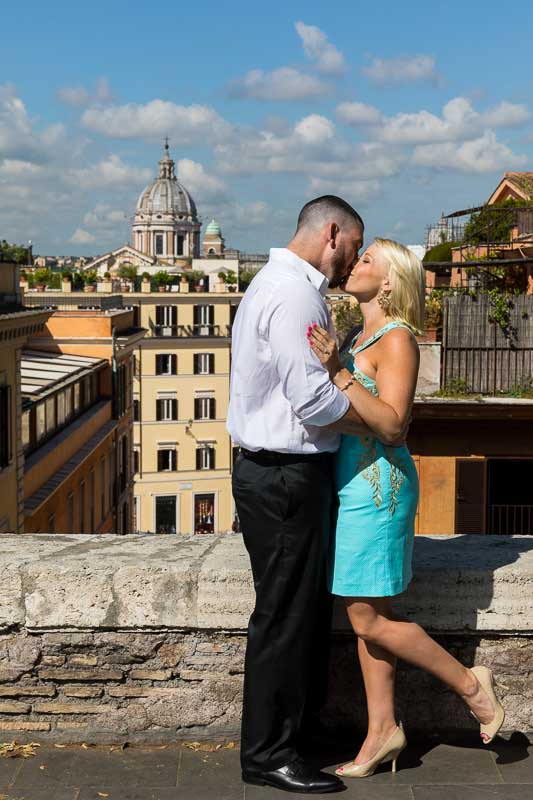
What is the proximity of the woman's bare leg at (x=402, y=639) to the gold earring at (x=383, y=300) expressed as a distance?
102cm

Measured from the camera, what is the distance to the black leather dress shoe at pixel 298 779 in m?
3.61

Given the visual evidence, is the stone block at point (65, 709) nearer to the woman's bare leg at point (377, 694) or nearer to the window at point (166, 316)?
the woman's bare leg at point (377, 694)

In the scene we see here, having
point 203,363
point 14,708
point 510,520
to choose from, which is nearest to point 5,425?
point 510,520

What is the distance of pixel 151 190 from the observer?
7726 inches

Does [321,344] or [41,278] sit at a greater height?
[41,278]

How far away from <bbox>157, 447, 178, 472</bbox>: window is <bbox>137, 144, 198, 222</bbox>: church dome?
14118 cm

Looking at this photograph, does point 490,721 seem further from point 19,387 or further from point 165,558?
point 19,387

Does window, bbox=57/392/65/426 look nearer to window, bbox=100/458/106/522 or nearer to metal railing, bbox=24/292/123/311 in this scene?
window, bbox=100/458/106/522

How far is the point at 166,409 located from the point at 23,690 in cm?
5424

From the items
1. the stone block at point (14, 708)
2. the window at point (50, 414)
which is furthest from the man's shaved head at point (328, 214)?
the window at point (50, 414)

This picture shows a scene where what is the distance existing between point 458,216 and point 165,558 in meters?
22.5

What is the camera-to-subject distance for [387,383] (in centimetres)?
362

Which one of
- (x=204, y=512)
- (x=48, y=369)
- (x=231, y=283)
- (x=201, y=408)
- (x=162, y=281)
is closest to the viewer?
(x=48, y=369)

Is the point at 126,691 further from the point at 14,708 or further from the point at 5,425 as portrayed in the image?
the point at 5,425
